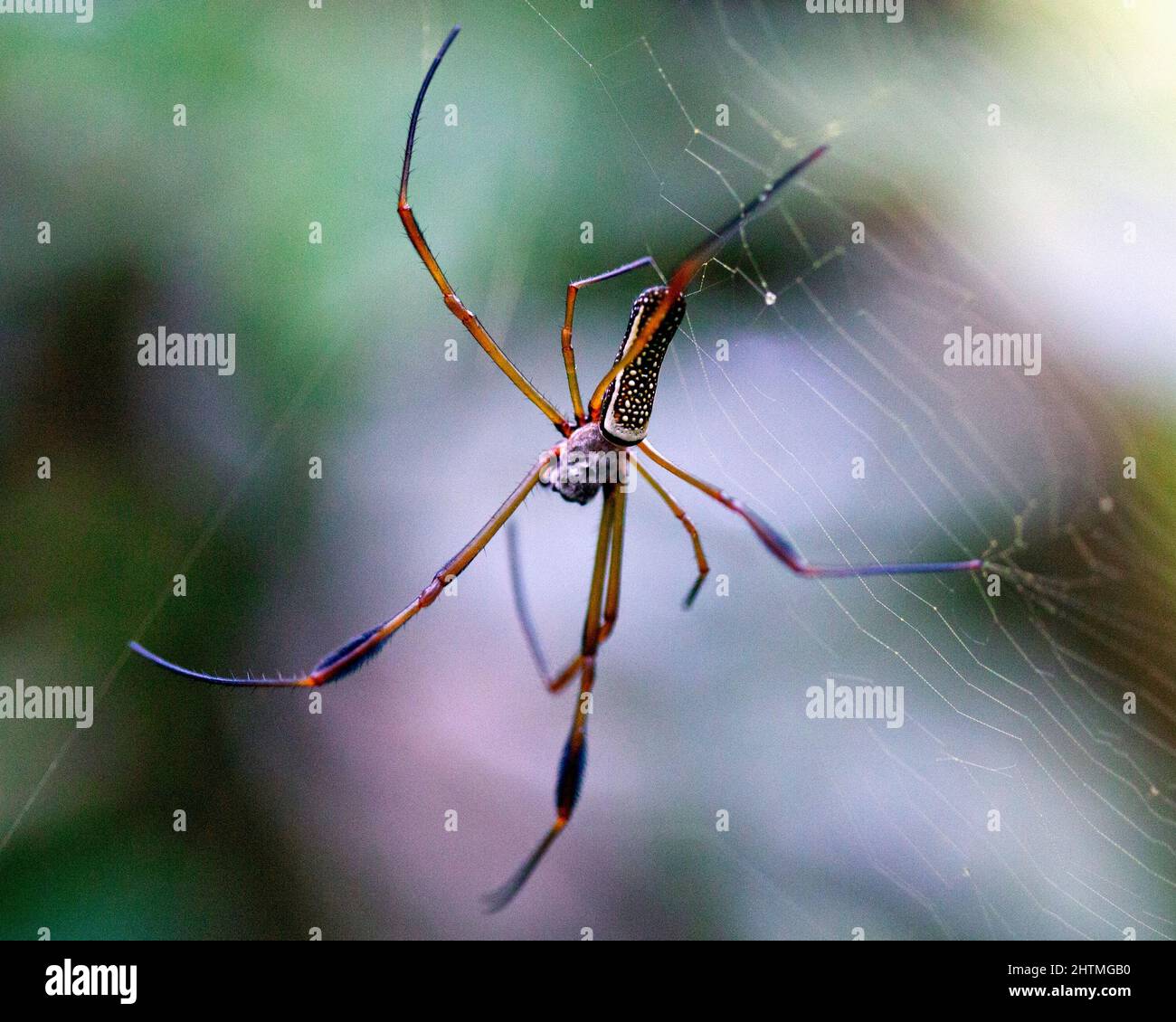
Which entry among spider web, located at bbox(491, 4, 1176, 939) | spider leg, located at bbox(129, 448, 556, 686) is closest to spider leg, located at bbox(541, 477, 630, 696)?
spider leg, located at bbox(129, 448, 556, 686)

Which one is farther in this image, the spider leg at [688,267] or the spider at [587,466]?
the spider at [587,466]

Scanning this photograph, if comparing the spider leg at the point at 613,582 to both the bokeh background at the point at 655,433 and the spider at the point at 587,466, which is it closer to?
the spider at the point at 587,466

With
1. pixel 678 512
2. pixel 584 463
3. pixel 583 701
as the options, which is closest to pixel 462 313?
pixel 584 463

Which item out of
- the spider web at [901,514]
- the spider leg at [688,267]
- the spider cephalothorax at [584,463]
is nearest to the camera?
the spider leg at [688,267]

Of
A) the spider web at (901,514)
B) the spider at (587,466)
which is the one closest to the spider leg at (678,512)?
the spider at (587,466)

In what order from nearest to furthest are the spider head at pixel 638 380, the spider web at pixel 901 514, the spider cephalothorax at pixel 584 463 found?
the spider head at pixel 638 380, the spider cephalothorax at pixel 584 463, the spider web at pixel 901 514
